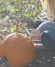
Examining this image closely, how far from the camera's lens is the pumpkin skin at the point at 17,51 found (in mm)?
2008

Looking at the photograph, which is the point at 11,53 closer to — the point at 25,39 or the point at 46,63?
the point at 25,39

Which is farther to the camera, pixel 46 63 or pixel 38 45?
pixel 38 45

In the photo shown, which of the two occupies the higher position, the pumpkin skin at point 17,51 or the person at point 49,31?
the person at point 49,31

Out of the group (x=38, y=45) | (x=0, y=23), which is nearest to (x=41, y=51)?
(x=38, y=45)

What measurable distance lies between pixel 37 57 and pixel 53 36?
2.12 ft

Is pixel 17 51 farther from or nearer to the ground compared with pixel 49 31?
nearer to the ground

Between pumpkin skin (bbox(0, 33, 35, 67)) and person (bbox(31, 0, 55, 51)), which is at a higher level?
person (bbox(31, 0, 55, 51))

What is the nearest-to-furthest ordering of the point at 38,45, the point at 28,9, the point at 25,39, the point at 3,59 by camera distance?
1. the point at 3,59
2. the point at 25,39
3. the point at 28,9
4. the point at 38,45

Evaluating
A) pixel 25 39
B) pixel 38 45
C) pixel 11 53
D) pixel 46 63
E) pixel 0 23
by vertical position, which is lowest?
pixel 46 63

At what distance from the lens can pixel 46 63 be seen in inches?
87.2

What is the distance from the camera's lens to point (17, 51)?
200 centimetres

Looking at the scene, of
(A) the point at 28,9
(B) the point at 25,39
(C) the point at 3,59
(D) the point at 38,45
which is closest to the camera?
(C) the point at 3,59

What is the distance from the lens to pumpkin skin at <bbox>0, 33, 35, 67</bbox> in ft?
6.59

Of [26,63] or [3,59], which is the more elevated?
[3,59]
